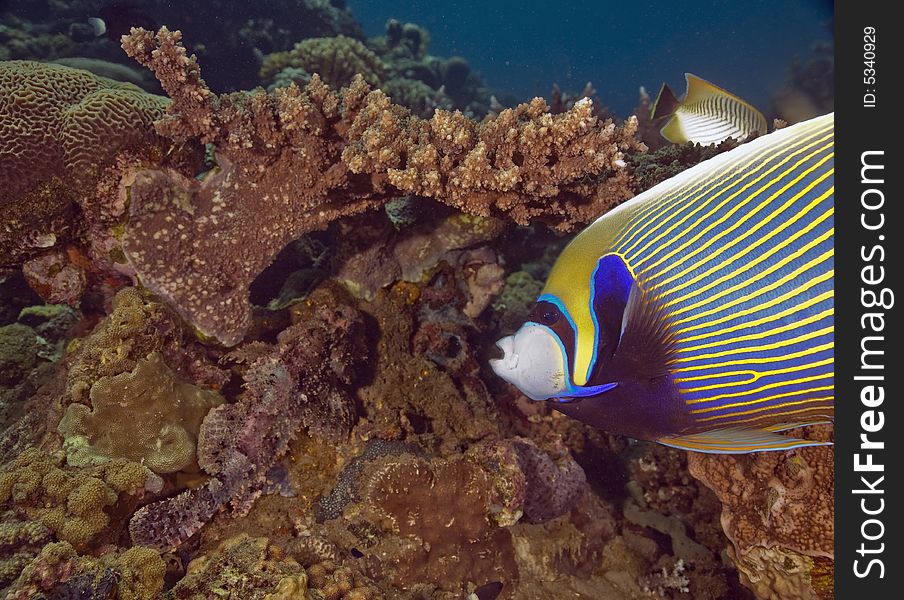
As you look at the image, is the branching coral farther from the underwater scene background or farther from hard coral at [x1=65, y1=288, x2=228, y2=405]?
hard coral at [x1=65, y1=288, x2=228, y2=405]

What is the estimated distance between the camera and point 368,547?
7.88 feet

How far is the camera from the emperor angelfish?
1267 mm

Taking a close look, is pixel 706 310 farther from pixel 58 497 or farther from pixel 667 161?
pixel 58 497

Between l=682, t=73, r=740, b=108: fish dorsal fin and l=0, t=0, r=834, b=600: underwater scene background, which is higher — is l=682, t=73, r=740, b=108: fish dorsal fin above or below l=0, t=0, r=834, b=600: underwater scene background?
above

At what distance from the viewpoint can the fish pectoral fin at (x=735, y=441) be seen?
1461mm

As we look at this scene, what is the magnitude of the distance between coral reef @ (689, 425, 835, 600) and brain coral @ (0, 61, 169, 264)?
378cm

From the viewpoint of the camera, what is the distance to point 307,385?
2.65 metres

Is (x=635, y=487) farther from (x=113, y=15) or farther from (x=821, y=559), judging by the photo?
(x=113, y=15)

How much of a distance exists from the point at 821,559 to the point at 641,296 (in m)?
2.10

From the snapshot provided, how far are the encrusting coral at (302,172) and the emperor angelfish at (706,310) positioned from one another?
1026 millimetres

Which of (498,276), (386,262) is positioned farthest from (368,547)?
(498,276)

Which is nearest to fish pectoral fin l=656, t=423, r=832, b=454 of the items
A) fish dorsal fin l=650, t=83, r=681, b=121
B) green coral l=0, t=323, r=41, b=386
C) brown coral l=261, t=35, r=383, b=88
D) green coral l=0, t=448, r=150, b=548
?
green coral l=0, t=448, r=150, b=548

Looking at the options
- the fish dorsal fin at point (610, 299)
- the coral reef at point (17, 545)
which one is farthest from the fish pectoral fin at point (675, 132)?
the coral reef at point (17, 545)

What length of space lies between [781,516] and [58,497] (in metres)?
3.42
